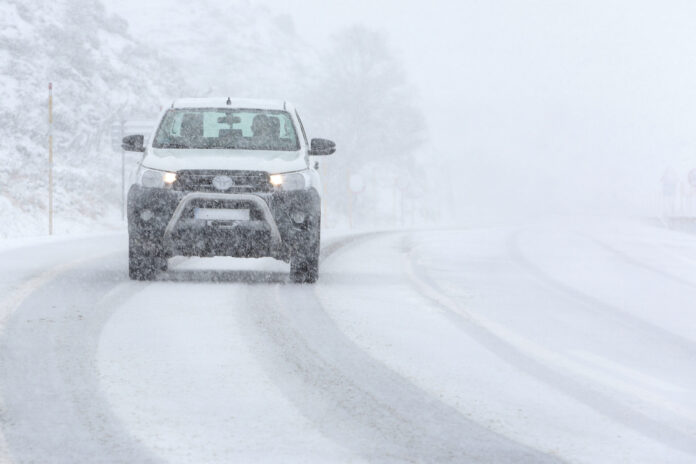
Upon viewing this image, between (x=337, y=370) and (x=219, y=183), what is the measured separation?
15.6 ft

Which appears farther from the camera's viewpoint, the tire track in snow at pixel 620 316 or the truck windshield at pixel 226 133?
the truck windshield at pixel 226 133

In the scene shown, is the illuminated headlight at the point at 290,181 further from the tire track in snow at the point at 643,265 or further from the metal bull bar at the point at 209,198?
the tire track in snow at the point at 643,265

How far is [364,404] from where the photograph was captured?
5441mm

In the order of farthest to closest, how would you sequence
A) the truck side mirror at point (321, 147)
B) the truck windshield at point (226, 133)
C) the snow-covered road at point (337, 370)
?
the truck side mirror at point (321, 147) → the truck windshield at point (226, 133) → the snow-covered road at point (337, 370)

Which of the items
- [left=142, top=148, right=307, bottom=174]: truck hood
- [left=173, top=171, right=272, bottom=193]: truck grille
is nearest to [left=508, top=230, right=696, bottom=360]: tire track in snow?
[left=142, top=148, right=307, bottom=174]: truck hood

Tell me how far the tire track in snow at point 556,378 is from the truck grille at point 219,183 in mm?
1968

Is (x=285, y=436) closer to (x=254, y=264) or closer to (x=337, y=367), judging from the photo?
(x=337, y=367)

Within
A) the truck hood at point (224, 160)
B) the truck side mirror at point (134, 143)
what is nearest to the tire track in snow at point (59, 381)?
the truck hood at point (224, 160)

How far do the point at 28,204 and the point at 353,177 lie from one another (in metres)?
19.0

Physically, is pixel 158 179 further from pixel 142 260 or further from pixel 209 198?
pixel 142 260

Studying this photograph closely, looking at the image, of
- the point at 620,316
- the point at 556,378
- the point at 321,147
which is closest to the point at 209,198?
the point at 321,147

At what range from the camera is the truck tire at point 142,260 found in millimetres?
11062

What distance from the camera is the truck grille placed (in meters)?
10.8

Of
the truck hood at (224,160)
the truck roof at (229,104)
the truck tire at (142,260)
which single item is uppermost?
the truck roof at (229,104)
